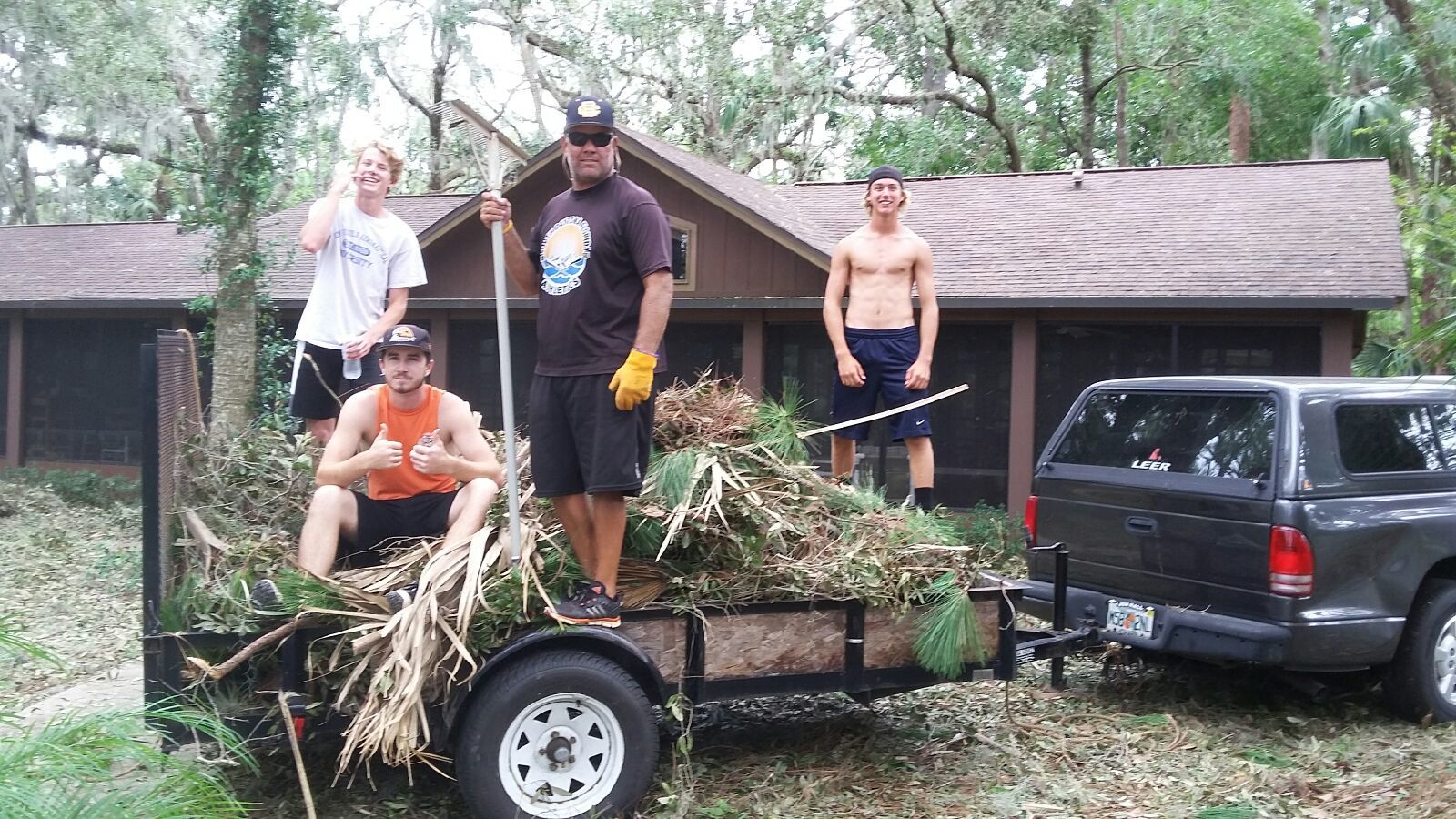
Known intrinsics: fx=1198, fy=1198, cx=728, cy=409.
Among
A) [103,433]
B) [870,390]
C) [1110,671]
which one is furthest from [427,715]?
[103,433]

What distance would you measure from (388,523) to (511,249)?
113 cm

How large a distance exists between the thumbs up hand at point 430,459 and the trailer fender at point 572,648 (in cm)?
84

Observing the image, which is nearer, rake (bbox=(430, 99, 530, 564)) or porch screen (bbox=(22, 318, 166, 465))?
rake (bbox=(430, 99, 530, 564))

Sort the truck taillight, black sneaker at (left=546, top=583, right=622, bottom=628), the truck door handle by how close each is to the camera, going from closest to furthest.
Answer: black sneaker at (left=546, top=583, right=622, bottom=628)
the truck taillight
the truck door handle

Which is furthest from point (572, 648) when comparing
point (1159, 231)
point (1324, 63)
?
point (1324, 63)

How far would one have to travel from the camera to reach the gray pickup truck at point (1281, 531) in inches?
197

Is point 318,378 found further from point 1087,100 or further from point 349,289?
point 1087,100

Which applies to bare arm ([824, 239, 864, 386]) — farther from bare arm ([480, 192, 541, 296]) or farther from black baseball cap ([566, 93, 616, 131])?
black baseball cap ([566, 93, 616, 131])

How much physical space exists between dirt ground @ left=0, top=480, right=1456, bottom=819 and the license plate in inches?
15.2

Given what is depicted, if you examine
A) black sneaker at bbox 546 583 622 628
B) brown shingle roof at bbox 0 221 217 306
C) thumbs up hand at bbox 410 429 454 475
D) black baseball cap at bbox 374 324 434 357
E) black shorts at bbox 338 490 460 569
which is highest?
brown shingle roof at bbox 0 221 217 306

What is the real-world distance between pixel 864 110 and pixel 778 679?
2054cm

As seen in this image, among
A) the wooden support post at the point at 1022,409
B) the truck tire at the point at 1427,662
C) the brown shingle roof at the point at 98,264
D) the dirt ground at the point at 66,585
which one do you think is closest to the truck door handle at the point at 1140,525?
the truck tire at the point at 1427,662

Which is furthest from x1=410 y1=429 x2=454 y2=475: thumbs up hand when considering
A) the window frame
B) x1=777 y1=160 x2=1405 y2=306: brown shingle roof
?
x1=777 y1=160 x2=1405 y2=306: brown shingle roof

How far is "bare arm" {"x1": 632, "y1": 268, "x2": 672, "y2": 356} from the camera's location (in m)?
3.92
